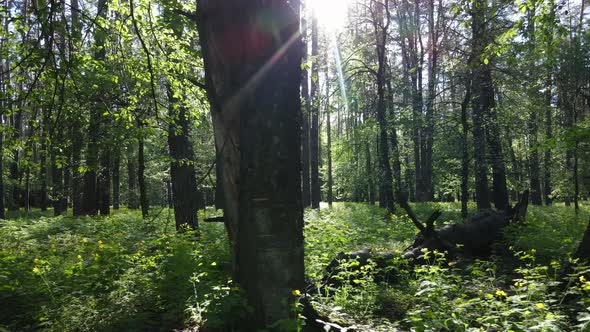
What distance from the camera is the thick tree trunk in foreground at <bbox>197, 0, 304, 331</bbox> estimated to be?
2.97 m

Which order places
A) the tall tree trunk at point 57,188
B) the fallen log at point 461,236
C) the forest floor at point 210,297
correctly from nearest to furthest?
the forest floor at point 210,297 → the tall tree trunk at point 57,188 → the fallen log at point 461,236

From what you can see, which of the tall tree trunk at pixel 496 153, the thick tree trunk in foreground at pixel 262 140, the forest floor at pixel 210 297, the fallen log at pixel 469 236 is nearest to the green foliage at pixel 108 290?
the forest floor at pixel 210 297

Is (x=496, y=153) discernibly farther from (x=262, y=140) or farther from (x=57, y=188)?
(x=57, y=188)

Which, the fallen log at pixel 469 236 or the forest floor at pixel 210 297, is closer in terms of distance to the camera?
the forest floor at pixel 210 297

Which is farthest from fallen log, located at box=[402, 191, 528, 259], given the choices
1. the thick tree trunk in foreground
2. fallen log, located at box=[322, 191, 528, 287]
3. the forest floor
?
the thick tree trunk in foreground

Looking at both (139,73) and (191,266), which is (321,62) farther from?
(191,266)

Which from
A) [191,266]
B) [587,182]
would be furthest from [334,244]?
[587,182]

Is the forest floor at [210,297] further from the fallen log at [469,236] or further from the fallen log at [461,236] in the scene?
the fallen log at [469,236]

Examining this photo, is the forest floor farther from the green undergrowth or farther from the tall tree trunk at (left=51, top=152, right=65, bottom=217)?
the tall tree trunk at (left=51, top=152, right=65, bottom=217)

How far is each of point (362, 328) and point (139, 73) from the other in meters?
5.15

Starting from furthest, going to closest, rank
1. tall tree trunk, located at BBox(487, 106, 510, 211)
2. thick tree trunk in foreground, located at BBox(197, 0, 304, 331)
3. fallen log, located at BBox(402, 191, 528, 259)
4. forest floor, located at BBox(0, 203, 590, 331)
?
1. tall tree trunk, located at BBox(487, 106, 510, 211)
2. fallen log, located at BBox(402, 191, 528, 259)
3. forest floor, located at BBox(0, 203, 590, 331)
4. thick tree trunk in foreground, located at BBox(197, 0, 304, 331)

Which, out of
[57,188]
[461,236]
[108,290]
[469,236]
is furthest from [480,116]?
[57,188]

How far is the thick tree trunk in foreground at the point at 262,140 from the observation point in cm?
297

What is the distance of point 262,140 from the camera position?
9.75ft
